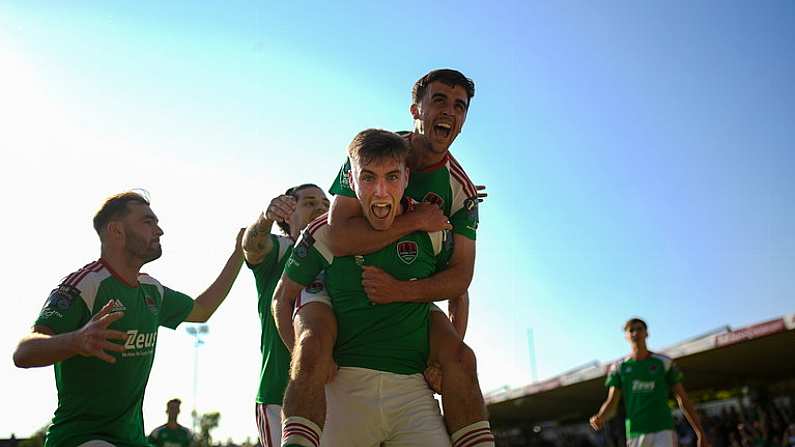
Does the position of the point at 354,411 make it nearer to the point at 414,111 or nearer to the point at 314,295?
the point at 314,295

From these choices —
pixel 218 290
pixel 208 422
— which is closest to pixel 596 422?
pixel 218 290

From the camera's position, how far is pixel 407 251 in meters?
3.80

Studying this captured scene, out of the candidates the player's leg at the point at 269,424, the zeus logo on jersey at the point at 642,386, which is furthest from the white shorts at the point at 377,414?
the zeus logo on jersey at the point at 642,386

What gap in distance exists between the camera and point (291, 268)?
3.90 meters

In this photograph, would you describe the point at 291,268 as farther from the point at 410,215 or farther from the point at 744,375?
the point at 744,375

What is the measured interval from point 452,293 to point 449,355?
1.09 feet

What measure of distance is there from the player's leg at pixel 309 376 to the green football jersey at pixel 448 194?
776 mm

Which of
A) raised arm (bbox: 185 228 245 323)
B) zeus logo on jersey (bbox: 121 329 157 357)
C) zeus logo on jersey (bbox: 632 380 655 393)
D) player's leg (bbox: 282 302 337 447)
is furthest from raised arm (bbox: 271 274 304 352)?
zeus logo on jersey (bbox: 632 380 655 393)

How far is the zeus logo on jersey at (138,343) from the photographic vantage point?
17.1ft

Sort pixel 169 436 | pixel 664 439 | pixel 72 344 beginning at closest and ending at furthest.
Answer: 1. pixel 72 344
2. pixel 664 439
3. pixel 169 436

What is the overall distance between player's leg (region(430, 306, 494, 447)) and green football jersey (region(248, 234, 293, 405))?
1.62 m

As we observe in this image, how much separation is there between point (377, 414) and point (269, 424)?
5.21 ft

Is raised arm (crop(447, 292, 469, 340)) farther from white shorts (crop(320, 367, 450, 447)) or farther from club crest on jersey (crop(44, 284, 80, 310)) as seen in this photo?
club crest on jersey (crop(44, 284, 80, 310))

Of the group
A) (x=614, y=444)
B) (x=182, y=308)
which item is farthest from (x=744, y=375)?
(x=182, y=308)
